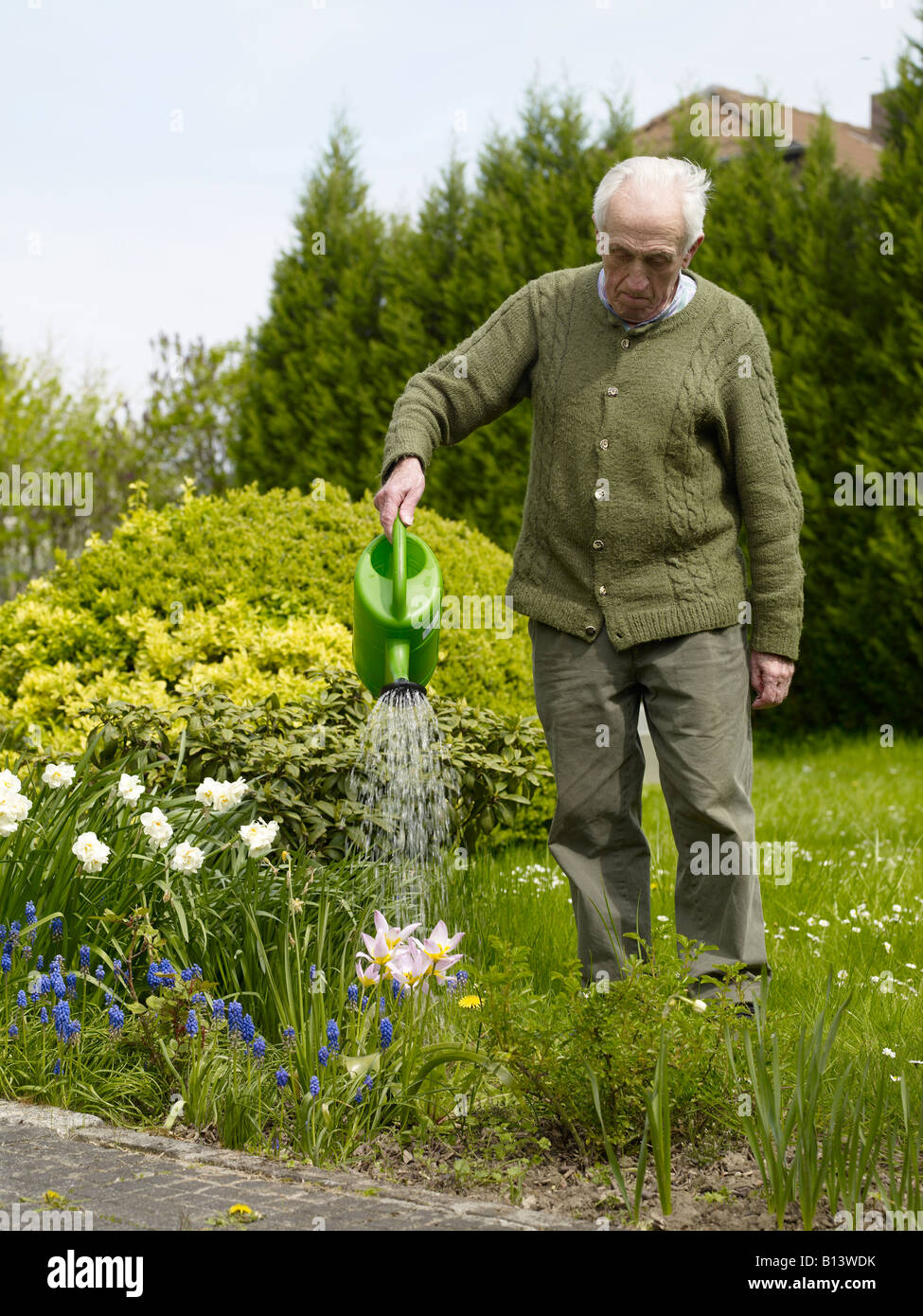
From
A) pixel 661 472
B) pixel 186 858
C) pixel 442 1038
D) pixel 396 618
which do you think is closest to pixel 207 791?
pixel 186 858

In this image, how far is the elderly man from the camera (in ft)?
10.6

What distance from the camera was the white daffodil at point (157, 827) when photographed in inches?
130

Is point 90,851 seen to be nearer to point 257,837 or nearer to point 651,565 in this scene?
point 257,837

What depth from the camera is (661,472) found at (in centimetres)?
325

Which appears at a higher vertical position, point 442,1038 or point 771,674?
point 771,674

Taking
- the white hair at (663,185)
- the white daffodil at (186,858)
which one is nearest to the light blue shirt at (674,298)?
the white hair at (663,185)

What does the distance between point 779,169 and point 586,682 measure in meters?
7.28

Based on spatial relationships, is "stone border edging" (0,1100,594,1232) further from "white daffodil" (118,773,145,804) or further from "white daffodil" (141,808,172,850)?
"white daffodil" (118,773,145,804)

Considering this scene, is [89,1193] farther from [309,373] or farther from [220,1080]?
[309,373]

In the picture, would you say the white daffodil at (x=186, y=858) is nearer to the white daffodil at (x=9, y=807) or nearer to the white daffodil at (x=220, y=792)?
the white daffodil at (x=220, y=792)

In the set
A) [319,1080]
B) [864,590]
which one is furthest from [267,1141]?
[864,590]

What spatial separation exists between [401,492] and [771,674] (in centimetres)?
98

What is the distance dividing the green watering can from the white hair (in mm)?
869

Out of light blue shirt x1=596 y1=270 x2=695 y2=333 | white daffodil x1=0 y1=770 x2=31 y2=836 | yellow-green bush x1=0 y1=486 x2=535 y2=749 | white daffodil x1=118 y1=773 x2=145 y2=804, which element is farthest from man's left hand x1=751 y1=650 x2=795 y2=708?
yellow-green bush x1=0 y1=486 x2=535 y2=749
